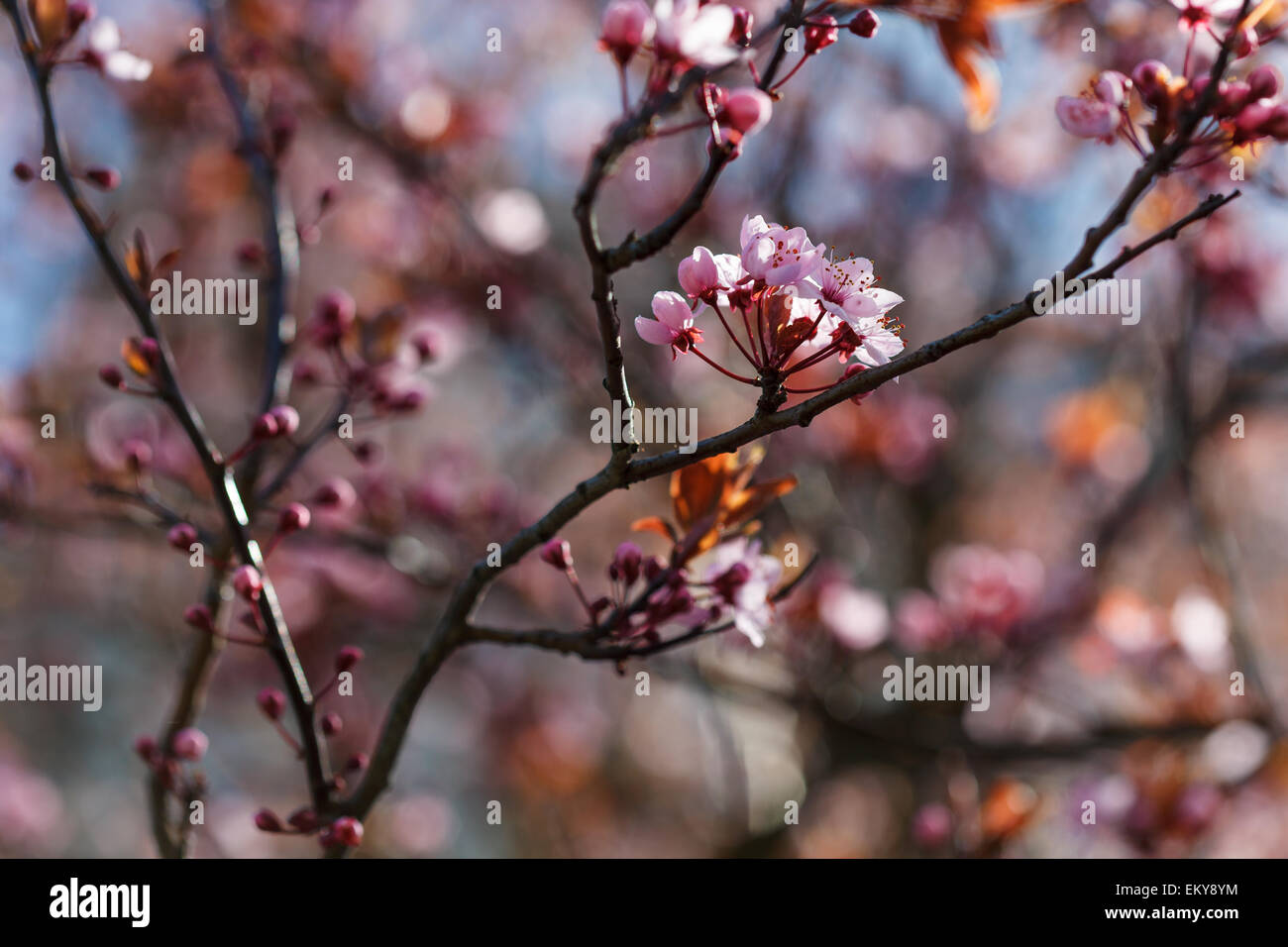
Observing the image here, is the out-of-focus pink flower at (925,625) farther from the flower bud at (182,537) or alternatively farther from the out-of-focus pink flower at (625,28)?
the out-of-focus pink flower at (625,28)

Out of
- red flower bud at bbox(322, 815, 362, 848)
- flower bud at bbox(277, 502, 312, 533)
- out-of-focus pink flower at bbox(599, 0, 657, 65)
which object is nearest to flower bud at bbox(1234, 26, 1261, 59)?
out-of-focus pink flower at bbox(599, 0, 657, 65)

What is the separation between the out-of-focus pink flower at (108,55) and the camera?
1.36 meters

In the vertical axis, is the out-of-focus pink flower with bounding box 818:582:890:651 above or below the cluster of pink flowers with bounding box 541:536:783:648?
above

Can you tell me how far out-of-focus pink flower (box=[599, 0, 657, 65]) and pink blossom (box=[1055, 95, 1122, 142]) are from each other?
20.3 inches

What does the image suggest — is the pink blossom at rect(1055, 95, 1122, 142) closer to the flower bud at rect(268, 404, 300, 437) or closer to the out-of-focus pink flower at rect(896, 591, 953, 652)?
the flower bud at rect(268, 404, 300, 437)

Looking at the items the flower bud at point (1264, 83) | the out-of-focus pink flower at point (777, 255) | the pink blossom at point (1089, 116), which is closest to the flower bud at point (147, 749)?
the out-of-focus pink flower at point (777, 255)

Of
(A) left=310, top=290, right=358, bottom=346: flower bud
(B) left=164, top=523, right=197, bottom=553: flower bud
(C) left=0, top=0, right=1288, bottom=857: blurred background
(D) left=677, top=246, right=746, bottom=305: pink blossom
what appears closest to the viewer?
(D) left=677, top=246, right=746, bottom=305: pink blossom

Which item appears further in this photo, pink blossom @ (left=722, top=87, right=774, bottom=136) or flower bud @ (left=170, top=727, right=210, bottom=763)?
flower bud @ (left=170, top=727, right=210, bottom=763)

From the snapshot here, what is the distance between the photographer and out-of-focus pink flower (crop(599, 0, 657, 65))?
2.99ft

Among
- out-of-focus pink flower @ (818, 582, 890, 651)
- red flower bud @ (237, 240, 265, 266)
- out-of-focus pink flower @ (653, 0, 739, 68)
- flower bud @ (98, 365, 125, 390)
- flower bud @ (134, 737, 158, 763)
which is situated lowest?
flower bud @ (134, 737, 158, 763)

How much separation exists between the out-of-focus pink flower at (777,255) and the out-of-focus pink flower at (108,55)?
1002mm

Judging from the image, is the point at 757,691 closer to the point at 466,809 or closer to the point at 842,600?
the point at 842,600

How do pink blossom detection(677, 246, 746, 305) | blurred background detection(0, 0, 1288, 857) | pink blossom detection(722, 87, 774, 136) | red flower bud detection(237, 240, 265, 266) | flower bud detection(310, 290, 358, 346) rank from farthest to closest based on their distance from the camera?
blurred background detection(0, 0, 1288, 857)
red flower bud detection(237, 240, 265, 266)
flower bud detection(310, 290, 358, 346)
pink blossom detection(677, 246, 746, 305)
pink blossom detection(722, 87, 774, 136)

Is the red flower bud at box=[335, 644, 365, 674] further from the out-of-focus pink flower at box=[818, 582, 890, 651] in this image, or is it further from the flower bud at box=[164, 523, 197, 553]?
the out-of-focus pink flower at box=[818, 582, 890, 651]
